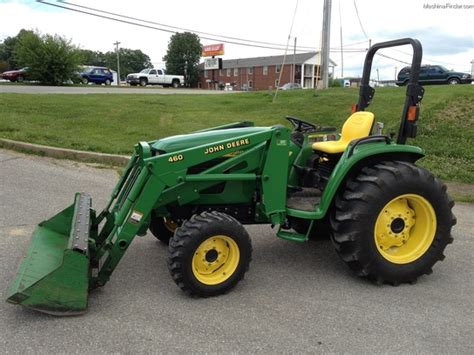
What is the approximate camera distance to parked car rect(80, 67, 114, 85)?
38.1 meters

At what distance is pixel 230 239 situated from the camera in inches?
140

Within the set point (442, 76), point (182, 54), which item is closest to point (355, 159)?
point (442, 76)

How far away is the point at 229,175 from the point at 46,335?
1.77m

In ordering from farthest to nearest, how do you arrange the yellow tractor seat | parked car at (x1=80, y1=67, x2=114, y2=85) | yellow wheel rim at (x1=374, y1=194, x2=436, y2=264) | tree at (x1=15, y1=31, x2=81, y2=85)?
parked car at (x1=80, y1=67, x2=114, y2=85) < tree at (x1=15, y1=31, x2=81, y2=85) < the yellow tractor seat < yellow wheel rim at (x1=374, y1=194, x2=436, y2=264)

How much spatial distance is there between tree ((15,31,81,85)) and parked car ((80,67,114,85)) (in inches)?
197

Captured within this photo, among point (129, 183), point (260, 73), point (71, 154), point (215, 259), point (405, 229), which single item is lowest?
point (260, 73)

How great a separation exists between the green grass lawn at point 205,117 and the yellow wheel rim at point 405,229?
3.97 metres

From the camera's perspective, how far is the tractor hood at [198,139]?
3.88 m

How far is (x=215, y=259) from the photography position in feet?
11.8

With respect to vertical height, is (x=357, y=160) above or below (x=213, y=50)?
below

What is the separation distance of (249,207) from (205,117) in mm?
8762

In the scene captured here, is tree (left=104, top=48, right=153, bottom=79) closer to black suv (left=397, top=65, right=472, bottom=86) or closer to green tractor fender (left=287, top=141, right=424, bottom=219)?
black suv (left=397, top=65, right=472, bottom=86)

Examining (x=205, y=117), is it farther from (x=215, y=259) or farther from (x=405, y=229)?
(x=215, y=259)

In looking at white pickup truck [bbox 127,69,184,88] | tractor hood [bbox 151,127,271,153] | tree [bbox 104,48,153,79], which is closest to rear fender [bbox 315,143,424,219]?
tractor hood [bbox 151,127,271,153]
